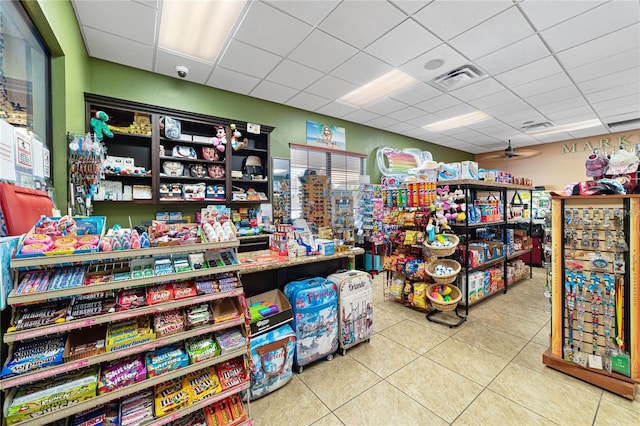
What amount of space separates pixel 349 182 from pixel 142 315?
16.3 ft

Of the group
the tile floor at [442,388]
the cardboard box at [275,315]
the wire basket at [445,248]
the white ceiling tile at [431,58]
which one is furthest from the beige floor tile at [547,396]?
the white ceiling tile at [431,58]

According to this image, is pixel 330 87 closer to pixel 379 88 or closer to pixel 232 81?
pixel 379 88

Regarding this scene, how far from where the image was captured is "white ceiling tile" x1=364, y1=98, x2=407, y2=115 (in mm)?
4645

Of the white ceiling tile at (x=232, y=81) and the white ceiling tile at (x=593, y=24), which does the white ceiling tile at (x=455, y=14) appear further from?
the white ceiling tile at (x=232, y=81)

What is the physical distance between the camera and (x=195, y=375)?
5.17ft

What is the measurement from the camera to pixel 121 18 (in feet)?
8.29

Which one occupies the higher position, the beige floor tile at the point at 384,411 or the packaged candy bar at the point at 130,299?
the packaged candy bar at the point at 130,299

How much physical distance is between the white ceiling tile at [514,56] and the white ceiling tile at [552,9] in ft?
0.88

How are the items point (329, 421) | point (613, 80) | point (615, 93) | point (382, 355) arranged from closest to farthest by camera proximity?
point (329, 421), point (382, 355), point (613, 80), point (615, 93)

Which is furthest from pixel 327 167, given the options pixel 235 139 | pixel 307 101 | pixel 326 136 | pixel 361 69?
pixel 361 69

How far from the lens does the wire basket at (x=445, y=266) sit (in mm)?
3097

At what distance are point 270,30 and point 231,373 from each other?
10.2 ft

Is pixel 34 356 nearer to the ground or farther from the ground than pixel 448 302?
farther from the ground

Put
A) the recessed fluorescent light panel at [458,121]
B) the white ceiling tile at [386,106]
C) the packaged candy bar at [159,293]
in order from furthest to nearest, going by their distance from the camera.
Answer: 1. the recessed fluorescent light panel at [458,121]
2. the white ceiling tile at [386,106]
3. the packaged candy bar at [159,293]
